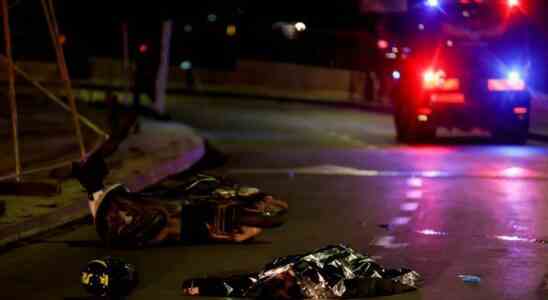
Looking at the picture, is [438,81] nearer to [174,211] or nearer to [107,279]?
[174,211]

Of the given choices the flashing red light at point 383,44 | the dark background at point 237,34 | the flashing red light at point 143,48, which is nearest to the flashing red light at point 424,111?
the flashing red light at point 143,48

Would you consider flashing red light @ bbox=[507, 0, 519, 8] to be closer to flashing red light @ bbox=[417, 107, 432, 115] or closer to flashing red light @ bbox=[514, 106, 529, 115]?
flashing red light @ bbox=[514, 106, 529, 115]

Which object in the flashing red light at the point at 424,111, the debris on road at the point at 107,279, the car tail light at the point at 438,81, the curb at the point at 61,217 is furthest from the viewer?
the flashing red light at the point at 424,111

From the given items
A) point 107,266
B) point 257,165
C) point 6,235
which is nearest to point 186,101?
point 257,165

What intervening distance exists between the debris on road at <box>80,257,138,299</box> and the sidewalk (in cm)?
264

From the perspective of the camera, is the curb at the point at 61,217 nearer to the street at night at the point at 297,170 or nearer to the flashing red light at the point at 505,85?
the street at night at the point at 297,170

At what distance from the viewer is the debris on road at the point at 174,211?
10.7 m

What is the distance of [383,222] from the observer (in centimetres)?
1258

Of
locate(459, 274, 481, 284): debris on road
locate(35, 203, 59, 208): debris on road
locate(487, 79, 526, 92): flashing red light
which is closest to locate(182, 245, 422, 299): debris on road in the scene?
locate(459, 274, 481, 284): debris on road

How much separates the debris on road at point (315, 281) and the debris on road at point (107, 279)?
43 centimetres

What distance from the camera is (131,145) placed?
20906mm

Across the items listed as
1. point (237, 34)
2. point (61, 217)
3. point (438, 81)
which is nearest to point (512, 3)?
point (438, 81)

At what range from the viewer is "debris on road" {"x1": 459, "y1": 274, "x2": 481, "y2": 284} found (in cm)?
916

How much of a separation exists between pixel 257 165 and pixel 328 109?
16.2 metres
